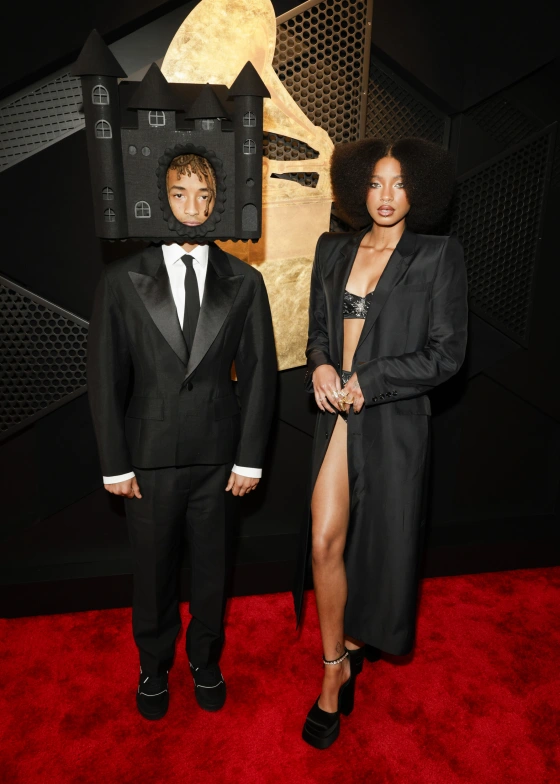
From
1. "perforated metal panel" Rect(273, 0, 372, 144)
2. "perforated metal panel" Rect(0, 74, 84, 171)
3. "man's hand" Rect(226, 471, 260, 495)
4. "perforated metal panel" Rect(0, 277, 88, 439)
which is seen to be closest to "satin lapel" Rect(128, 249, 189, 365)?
"man's hand" Rect(226, 471, 260, 495)

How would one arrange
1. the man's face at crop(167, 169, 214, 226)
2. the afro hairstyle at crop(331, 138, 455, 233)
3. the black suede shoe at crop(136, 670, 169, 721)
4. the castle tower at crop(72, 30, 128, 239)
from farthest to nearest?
1. the black suede shoe at crop(136, 670, 169, 721)
2. the afro hairstyle at crop(331, 138, 455, 233)
3. the man's face at crop(167, 169, 214, 226)
4. the castle tower at crop(72, 30, 128, 239)

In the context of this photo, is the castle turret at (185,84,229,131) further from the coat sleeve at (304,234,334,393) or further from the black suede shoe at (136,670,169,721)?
the black suede shoe at (136,670,169,721)

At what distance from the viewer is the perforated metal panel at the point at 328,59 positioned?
101 inches

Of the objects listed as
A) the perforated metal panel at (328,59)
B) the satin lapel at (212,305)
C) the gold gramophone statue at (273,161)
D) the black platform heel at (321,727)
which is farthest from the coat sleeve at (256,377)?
the perforated metal panel at (328,59)

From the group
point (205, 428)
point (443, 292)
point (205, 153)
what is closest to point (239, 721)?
point (205, 428)

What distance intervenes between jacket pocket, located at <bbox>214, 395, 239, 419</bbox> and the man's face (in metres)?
0.59

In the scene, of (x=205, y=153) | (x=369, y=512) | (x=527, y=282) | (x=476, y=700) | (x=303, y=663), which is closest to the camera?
(x=205, y=153)

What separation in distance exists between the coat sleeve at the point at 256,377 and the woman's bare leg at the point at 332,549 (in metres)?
0.25

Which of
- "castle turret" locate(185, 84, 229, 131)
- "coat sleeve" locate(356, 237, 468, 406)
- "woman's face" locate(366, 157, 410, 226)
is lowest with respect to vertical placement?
"coat sleeve" locate(356, 237, 468, 406)

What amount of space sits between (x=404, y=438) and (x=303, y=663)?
44.8 inches

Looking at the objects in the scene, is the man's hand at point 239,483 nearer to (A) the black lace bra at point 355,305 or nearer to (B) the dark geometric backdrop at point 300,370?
(A) the black lace bra at point 355,305

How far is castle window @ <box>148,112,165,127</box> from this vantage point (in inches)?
68.5

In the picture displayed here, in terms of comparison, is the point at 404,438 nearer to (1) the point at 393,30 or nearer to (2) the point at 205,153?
(2) the point at 205,153

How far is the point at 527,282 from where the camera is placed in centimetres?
315
